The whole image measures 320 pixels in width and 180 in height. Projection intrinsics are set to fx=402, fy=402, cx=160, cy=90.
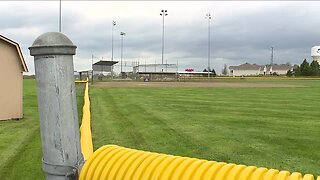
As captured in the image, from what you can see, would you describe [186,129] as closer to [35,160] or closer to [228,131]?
[228,131]

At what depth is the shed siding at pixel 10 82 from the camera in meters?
12.8

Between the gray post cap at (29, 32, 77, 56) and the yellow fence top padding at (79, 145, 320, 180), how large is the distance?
96cm

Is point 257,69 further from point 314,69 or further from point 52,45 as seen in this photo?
point 52,45

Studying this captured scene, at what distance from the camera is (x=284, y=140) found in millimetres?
9266

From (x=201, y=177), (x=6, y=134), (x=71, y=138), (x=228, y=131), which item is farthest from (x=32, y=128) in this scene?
(x=201, y=177)

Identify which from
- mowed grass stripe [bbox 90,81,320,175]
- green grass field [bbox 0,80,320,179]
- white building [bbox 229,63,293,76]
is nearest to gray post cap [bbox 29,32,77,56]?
green grass field [bbox 0,80,320,179]

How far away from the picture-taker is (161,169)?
9.71ft

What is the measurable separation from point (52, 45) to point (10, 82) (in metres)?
10.7

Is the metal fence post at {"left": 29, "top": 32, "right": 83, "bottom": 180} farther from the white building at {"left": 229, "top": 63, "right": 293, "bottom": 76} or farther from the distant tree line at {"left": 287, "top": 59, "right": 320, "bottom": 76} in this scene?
Answer: the white building at {"left": 229, "top": 63, "right": 293, "bottom": 76}

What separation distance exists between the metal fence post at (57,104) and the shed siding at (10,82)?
1012 cm

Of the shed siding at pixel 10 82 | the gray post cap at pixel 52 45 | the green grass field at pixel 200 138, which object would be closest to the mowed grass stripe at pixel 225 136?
the green grass field at pixel 200 138

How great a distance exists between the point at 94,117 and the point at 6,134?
383cm

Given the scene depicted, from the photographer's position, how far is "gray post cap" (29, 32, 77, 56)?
325 centimetres

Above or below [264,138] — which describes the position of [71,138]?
above
